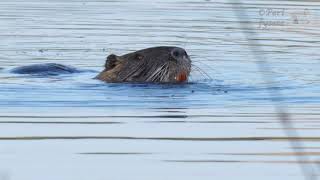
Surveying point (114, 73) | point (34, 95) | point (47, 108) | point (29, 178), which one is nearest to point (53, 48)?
point (114, 73)

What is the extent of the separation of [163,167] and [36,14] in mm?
12941

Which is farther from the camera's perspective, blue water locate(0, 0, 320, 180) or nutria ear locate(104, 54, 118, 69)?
nutria ear locate(104, 54, 118, 69)

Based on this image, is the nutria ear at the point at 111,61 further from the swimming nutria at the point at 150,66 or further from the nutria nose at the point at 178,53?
the nutria nose at the point at 178,53

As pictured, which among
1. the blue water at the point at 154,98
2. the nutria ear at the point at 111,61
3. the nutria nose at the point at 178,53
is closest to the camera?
the blue water at the point at 154,98

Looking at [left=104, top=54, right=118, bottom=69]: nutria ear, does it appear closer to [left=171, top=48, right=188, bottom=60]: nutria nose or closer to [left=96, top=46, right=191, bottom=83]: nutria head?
[left=96, top=46, right=191, bottom=83]: nutria head

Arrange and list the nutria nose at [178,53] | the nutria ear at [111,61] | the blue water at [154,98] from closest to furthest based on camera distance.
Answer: the blue water at [154,98] < the nutria nose at [178,53] < the nutria ear at [111,61]

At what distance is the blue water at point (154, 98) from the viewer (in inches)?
302

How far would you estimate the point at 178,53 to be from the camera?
1255 centimetres

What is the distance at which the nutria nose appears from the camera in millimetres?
12523

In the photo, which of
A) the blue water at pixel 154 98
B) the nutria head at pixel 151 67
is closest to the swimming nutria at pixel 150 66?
the nutria head at pixel 151 67

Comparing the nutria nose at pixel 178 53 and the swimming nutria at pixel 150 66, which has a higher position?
the nutria nose at pixel 178 53

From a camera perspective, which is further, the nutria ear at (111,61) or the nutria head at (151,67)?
the nutria ear at (111,61)

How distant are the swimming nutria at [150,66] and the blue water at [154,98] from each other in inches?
7.6

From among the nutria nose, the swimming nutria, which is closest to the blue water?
the swimming nutria
